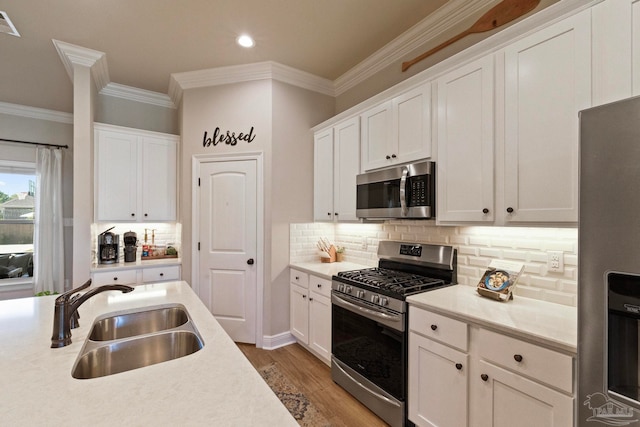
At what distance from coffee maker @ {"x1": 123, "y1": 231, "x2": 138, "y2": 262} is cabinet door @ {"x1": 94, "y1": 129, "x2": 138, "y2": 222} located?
206 millimetres

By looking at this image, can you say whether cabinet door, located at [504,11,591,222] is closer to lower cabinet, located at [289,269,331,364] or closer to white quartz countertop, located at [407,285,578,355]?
white quartz countertop, located at [407,285,578,355]

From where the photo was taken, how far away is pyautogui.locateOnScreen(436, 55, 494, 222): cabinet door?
5.81ft

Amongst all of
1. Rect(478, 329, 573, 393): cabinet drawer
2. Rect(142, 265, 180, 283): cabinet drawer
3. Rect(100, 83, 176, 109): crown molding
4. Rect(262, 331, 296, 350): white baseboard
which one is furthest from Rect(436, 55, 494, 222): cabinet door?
Rect(100, 83, 176, 109): crown molding

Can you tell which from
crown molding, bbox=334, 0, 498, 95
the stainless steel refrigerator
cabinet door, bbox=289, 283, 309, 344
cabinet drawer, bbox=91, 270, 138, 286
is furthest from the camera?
cabinet drawer, bbox=91, 270, 138, 286

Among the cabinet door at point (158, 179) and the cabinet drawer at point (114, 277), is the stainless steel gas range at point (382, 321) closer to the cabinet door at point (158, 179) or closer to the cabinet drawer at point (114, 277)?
the cabinet drawer at point (114, 277)

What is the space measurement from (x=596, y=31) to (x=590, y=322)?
1312 mm

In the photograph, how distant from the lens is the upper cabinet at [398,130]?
2149 mm

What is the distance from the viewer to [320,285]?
2.78 meters

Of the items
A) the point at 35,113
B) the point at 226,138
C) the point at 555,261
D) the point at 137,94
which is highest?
the point at 137,94

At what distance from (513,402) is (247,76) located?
347cm

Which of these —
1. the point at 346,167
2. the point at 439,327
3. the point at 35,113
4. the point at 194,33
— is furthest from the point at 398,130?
the point at 35,113

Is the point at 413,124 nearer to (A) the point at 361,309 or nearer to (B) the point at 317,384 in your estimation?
(A) the point at 361,309

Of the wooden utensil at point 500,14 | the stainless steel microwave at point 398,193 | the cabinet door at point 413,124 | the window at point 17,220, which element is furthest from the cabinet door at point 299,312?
the window at point 17,220

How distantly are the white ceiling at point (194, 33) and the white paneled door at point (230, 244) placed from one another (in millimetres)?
1131
